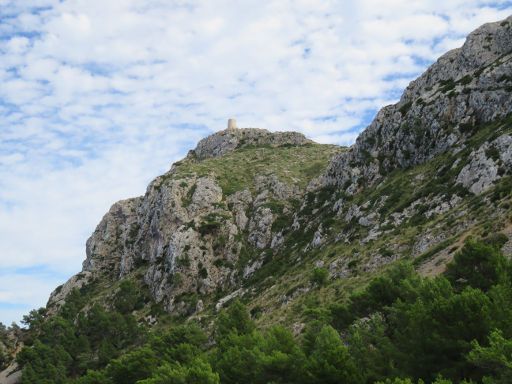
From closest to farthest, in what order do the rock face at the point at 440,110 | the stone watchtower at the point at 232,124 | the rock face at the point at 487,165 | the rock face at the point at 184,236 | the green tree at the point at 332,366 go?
the green tree at the point at 332,366 < the rock face at the point at 487,165 < the rock face at the point at 440,110 < the rock face at the point at 184,236 < the stone watchtower at the point at 232,124

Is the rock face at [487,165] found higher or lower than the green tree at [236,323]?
higher

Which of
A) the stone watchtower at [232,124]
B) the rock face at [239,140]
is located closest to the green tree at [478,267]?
the rock face at [239,140]

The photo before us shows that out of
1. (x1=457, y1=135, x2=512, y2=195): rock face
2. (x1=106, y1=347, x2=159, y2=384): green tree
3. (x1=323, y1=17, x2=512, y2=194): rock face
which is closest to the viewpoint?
(x1=457, y1=135, x2=512, y2=195): rock face

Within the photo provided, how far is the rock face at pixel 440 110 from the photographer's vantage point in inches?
2911

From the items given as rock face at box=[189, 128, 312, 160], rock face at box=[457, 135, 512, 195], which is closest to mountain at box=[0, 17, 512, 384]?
rock face at box=[457, 135, 512, 195]

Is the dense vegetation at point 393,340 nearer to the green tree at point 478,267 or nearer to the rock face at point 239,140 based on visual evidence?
the green tree at point 478,267

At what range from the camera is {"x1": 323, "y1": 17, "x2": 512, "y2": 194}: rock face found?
73.9 metres

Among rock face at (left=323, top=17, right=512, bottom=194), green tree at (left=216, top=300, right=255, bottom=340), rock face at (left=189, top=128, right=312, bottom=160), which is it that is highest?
rock face at (left=189, top=128, right=312, bottom=160)

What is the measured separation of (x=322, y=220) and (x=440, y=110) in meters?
31.4

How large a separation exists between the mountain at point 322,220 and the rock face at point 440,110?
0.88ft

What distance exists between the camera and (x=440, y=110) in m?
79.2

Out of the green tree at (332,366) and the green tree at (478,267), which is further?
the green tree at (478,267)

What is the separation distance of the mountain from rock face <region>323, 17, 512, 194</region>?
27cm

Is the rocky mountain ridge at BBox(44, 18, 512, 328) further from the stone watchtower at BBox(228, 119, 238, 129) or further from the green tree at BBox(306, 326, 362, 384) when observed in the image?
the stone watchtower at BBox(228, 119, 238, 129)
